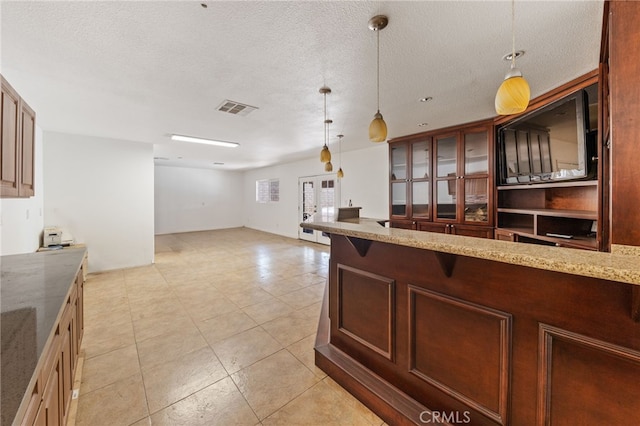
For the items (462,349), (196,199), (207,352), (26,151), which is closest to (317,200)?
(196,199)

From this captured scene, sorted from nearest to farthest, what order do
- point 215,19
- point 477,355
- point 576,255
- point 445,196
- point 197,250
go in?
1. point 576,255
2. point 477,355
3. point 215,19
4. point 445,196
5. point 197,250

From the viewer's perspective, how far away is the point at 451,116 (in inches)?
143

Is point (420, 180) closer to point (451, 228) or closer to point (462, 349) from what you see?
point (451, 228)

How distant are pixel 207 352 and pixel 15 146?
2.16 meters

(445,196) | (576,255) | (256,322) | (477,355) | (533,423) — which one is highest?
(445,196)

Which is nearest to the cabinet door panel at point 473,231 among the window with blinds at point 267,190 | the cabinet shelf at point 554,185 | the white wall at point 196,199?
the cabinet shelf at point 554,185

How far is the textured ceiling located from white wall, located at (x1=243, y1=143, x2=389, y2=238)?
2244 mm

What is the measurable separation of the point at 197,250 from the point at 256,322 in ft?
14.9

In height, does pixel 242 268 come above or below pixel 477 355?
below

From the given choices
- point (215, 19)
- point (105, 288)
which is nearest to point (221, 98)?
point (215, 19)

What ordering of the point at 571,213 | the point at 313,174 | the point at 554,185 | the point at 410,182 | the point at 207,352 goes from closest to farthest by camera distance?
the point at 207,352, the point at 571,213, the point at 554,185, the point at 410,182, the point at 313,174

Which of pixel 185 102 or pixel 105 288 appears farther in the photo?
pixel 105 288

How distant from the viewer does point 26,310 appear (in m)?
1.22

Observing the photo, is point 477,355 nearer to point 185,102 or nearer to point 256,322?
point 256,322
